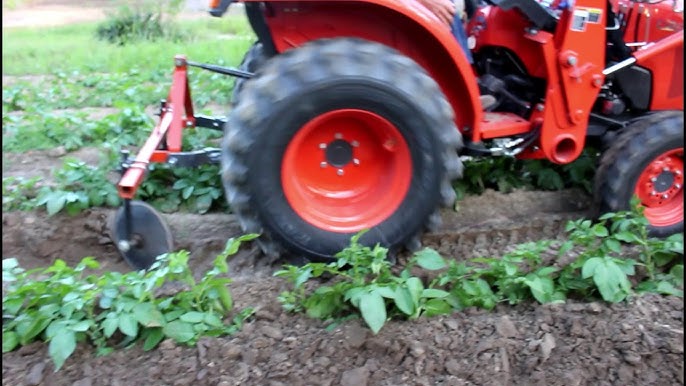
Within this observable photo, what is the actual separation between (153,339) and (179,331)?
0.10 meters

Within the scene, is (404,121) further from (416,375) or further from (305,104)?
(416,375)

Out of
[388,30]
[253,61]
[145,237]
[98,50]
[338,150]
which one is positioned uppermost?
[388,30]

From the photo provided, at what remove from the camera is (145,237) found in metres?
3.66

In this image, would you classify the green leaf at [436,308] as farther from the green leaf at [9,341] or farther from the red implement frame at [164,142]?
the green leaf at [9,341]

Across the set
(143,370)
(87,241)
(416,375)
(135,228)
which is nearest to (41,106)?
(87,241)

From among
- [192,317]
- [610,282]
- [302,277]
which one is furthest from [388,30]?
[192,317]

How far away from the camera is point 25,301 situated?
2871 millimetres

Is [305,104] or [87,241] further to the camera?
[87,241]

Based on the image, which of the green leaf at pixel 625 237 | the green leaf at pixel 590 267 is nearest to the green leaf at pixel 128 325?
the green leaf at pixel 590 267

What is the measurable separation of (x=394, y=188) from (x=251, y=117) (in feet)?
2.50

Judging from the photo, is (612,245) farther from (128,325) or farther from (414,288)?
(128,325)

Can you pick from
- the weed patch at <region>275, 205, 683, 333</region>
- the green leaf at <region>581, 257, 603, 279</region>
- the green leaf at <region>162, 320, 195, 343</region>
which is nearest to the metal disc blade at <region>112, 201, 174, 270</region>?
the weed patch at <region>275, 205, 683, 333</region>

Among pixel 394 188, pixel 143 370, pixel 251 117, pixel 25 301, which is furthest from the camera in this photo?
pixel 394 188

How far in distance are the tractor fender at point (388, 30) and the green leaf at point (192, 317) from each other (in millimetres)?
1348
